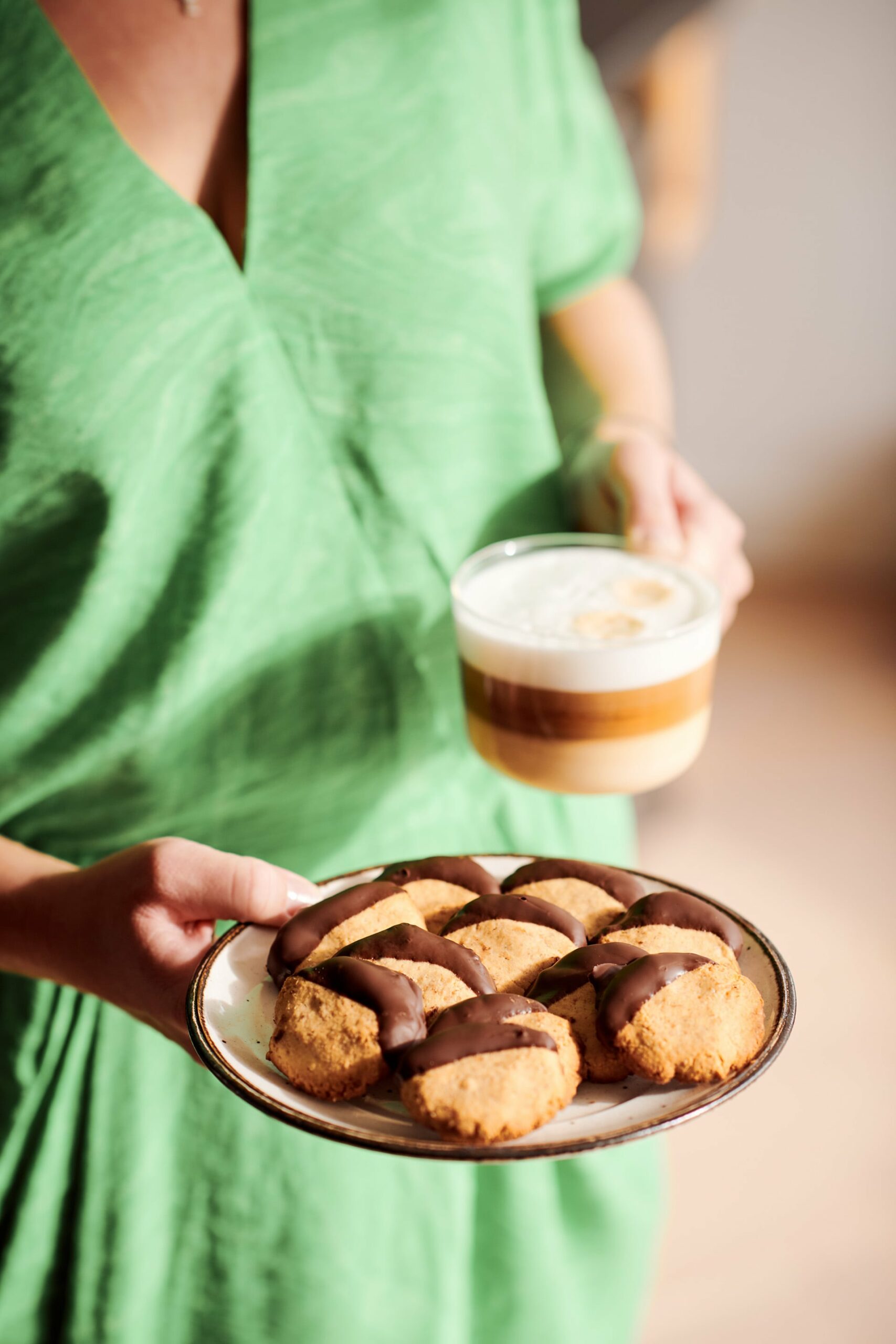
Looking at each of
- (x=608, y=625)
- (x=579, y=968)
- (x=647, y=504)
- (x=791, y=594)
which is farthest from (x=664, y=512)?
(x=791, y=594)

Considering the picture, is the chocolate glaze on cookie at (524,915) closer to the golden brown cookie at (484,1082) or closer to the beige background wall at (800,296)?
the golden brown cookie at (484,1082)

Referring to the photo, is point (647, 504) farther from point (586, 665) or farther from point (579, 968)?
point (579, 968)

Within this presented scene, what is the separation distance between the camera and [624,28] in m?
1.81

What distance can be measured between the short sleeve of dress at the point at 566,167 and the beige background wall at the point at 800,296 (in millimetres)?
2888

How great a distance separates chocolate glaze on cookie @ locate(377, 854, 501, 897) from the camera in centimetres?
77

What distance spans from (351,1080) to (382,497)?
51 centimetres

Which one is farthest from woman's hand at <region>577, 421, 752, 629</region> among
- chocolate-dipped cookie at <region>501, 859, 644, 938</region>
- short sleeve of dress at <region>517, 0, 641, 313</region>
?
chocolate-dipped cookie at <region>501, 859, 644, 938</region>

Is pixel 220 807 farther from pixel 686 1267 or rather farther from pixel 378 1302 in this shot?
pixel 686 1267

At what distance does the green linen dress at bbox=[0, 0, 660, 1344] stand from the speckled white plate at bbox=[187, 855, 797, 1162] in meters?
0.27

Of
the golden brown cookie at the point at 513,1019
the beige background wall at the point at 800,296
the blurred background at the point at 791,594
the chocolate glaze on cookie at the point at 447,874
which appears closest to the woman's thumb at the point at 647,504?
the chocolate glaze on cookie at the point at 447,874

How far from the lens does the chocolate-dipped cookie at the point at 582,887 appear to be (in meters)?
0.75

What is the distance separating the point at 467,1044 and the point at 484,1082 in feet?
0.10

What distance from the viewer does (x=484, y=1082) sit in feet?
1.86

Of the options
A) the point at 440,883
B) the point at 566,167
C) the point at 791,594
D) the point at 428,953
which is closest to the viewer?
the point at 428,953
